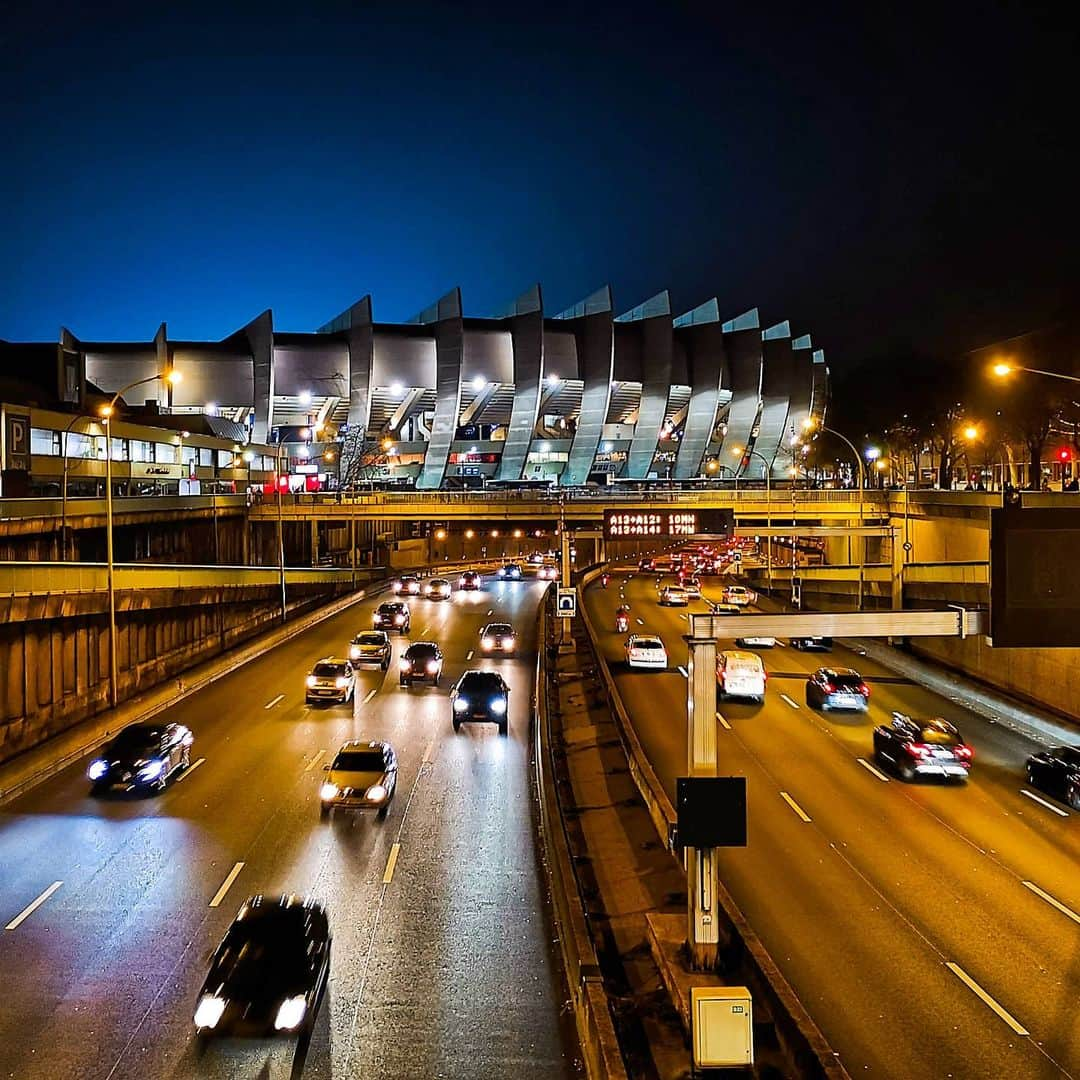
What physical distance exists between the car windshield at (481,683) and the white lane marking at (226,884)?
38.6 ft

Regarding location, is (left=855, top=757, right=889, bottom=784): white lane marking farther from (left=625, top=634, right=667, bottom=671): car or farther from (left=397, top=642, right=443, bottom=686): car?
(left=397, top=642, right=443, bottom=686): car

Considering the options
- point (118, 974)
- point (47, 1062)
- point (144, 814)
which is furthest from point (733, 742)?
point (47, 1062)

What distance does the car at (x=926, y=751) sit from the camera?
24.0 m

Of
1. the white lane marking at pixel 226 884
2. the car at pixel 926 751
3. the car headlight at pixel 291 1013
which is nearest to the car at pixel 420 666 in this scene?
the car at pixel 926 751

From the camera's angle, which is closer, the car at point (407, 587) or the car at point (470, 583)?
the car at point (407, 587)

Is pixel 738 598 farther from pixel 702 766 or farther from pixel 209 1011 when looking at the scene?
pixel 209 1011

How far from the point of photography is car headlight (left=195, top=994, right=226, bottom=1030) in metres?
11.0

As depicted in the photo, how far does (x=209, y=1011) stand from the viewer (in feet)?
36.4

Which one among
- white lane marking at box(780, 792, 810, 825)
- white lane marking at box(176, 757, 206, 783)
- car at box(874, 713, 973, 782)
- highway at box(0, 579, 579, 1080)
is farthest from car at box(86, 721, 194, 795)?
car at box(874, 713, 973, 782)

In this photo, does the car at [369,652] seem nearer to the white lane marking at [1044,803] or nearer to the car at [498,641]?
the car at [498,641]

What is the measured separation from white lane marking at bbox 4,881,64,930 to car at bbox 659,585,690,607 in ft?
160

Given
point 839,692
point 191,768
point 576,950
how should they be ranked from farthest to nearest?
point 839,692 → point 191,768 → point 576,950

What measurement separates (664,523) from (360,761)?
53.6 ft

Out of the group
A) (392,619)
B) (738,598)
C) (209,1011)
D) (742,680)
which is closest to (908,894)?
(209,1011)
